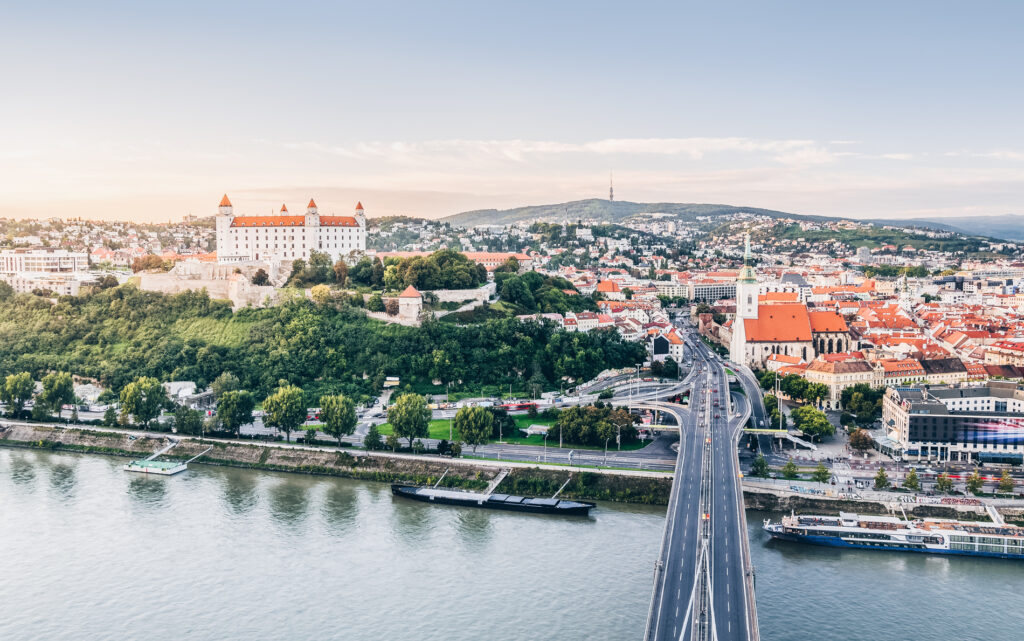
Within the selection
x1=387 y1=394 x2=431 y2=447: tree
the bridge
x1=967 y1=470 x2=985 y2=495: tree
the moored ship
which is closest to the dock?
Answer: x1=387 y1=394 x2=431 y2=447: tree

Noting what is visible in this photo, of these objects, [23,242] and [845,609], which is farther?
[23,242]

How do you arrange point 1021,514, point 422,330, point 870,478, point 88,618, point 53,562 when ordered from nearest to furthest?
point 88,618 → point 53,562 → point 1021,514 → point 870,478 → point 422,330

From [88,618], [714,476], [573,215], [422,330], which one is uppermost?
[573,215]

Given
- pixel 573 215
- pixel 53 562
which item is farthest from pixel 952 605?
pixel 573 215

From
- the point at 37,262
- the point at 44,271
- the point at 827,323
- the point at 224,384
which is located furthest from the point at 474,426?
the point at 37,262

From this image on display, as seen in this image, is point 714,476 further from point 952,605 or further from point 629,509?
point 952,605

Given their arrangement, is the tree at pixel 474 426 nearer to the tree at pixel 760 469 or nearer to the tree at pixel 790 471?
the tree at pixel 760 469

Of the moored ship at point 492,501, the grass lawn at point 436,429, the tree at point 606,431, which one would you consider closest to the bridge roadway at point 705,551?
the tree at point 606,431
